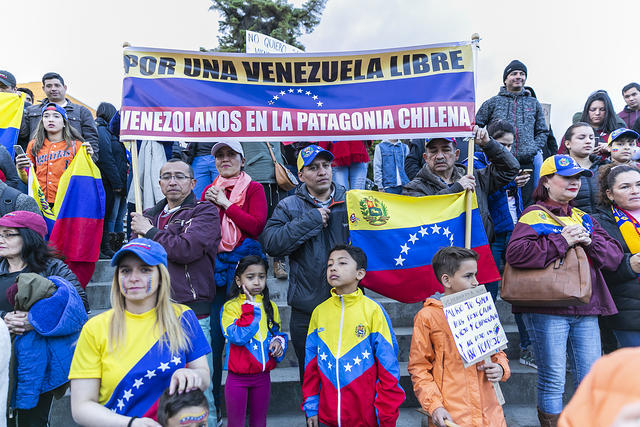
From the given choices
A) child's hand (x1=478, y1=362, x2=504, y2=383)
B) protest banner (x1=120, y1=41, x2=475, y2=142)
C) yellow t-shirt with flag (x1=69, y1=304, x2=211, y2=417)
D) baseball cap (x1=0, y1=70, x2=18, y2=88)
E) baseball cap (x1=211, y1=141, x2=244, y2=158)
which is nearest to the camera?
yellow t-shirt with flag (x1=69, y1=304, x2=211, y2=417)

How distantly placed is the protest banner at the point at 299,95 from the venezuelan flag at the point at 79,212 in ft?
4.24

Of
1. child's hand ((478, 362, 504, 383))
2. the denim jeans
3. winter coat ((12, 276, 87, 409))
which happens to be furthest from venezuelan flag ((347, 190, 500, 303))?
Result: winter coat ((12, 276, 87, 409))

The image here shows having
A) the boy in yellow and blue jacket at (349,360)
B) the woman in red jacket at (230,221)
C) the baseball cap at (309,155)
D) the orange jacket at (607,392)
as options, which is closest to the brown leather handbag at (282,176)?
the woman in red jacket at (230,221)

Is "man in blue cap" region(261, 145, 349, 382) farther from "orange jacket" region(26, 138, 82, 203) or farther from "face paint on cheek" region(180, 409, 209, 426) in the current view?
"orange jacket" region(26, 138, 82, 203)

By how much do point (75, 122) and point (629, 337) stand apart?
6412 millimetres

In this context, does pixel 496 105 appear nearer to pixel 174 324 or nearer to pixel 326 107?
pixel 326 107

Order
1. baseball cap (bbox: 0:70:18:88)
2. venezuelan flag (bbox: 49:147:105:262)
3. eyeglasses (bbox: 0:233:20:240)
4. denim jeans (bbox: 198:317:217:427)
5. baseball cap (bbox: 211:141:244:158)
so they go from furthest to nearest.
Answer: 1. baseball cap (bbox: 0:70:18:88)
2. venezuelan flag (bbox: 49:147:105:262)
3. baseball cap (bbox: 211:141:244:158)
4. denim jeans (bbox: 198:317:217:427)
5. eyeglasses (bbox: 0:233:20:240)

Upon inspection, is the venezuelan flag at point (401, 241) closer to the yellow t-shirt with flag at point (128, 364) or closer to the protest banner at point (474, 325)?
the protest banner at point (474, 325)

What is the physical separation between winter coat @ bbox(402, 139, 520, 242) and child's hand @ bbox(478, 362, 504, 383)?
1496mm

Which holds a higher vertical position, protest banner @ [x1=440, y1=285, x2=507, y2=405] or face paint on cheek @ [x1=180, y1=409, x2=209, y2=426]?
protest banner @ [x1=440, y1=285, x2=507, y2=405]

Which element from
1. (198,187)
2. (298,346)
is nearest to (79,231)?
(198,187)

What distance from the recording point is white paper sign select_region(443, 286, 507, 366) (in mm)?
2945

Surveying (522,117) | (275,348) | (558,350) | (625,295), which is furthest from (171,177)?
(522,117)

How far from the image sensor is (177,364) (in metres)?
2.48
